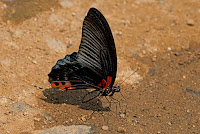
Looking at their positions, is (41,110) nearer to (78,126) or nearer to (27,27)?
(78,126)

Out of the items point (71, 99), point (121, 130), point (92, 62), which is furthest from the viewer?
point (71, 99)

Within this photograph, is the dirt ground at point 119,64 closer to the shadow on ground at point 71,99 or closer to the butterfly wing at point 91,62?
the shadow on ground at point 71,99

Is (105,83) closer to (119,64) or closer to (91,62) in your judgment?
(91,62)

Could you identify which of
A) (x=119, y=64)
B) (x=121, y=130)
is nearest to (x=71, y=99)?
(x=121, y=130)

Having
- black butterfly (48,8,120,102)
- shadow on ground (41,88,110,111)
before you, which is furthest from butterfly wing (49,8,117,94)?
shadow on ground (41,88,110,111)

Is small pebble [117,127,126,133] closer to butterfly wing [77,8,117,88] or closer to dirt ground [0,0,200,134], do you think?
dirt ground [0,0,200,134]

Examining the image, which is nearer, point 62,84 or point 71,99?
point 62,84

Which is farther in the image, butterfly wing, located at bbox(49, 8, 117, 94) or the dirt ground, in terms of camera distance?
the dirt ground
